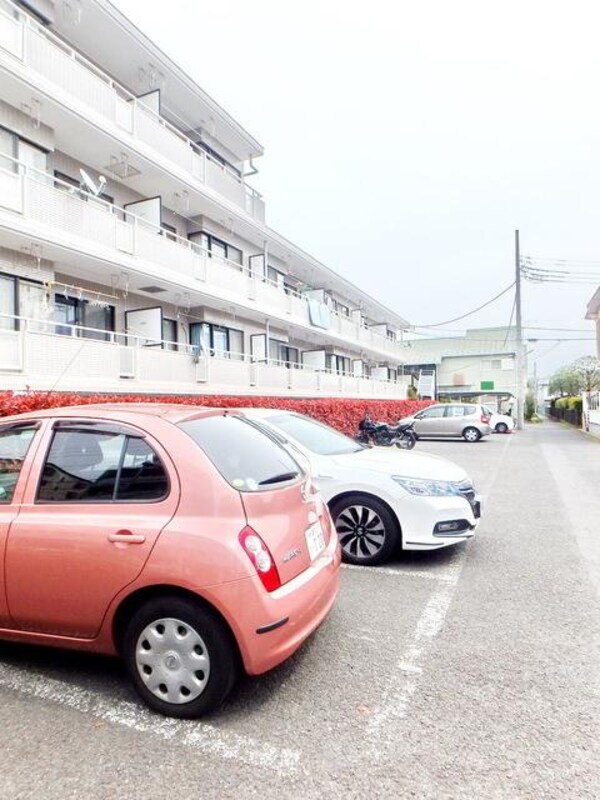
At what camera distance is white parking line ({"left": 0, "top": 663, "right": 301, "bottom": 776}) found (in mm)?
2154

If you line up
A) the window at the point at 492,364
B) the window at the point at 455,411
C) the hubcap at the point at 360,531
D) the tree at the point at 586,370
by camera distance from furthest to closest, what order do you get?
the window at the point at 492,364, the tree at the point at 586,370, the window at the point at 455,411, the hubcap at the point at 360,531

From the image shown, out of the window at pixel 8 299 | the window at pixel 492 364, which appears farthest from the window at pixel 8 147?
the window at pixel 492 364

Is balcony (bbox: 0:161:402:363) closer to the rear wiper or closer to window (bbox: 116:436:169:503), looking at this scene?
window (bbox: 116:436:169:503)

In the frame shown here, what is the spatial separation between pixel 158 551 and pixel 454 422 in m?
19.2

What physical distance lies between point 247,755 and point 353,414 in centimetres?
1536

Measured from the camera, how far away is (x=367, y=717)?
2.42m

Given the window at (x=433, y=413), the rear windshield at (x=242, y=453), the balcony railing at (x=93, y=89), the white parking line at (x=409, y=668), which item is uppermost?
the balcony railing at (x=93, y=89)

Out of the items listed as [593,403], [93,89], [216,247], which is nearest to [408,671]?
[93,89]

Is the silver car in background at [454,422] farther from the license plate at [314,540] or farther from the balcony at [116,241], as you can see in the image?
the license plate at [314,540]

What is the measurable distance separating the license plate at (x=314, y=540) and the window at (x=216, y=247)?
39.3 ft

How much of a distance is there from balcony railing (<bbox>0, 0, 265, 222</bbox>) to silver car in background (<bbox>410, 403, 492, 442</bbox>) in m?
11.8

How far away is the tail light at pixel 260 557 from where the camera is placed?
7.84 feet

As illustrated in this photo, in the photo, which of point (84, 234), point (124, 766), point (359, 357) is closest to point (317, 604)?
point (124, 766)

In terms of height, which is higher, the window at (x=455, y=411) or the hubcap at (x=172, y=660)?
the window at (x=455, y=411)
